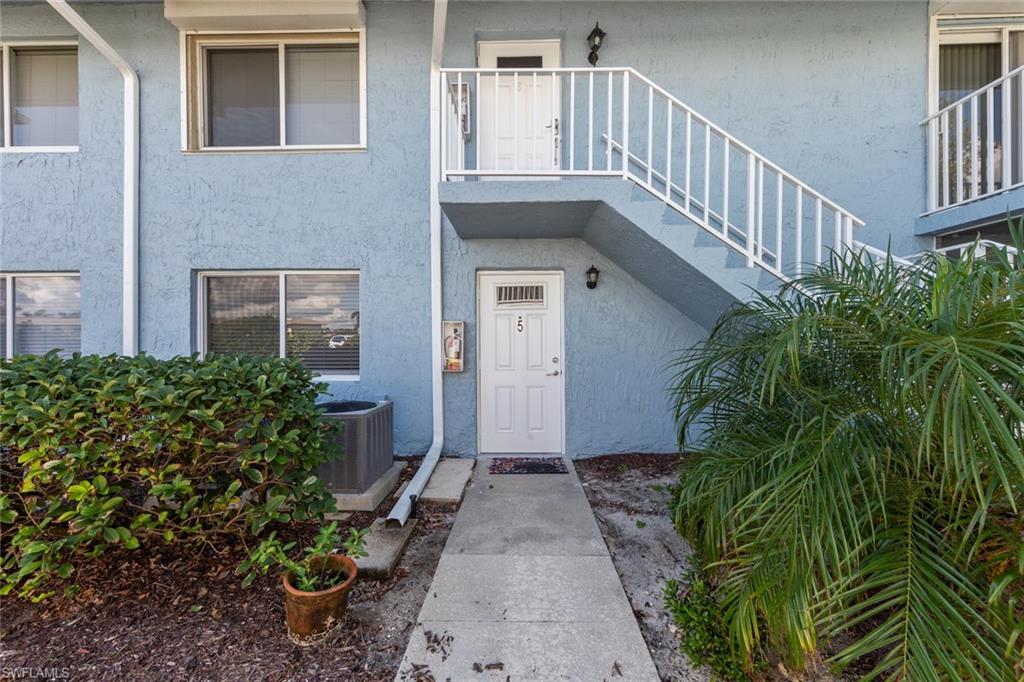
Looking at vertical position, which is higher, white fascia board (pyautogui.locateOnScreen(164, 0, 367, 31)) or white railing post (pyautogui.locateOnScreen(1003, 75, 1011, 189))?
white fascia board (pyautogui.locateOnScreen(164, 0, 367, 31))

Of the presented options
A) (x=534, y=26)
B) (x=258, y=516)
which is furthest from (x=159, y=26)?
(x=258, y=516)

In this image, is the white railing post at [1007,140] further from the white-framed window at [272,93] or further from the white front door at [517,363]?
the white-framed window at [272,93]

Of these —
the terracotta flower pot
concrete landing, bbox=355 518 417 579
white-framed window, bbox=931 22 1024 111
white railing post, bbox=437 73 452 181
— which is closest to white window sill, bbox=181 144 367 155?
white railing post, bbox=437 73 452 181

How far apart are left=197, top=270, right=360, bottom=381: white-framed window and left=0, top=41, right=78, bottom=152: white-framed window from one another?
2316 millimetres

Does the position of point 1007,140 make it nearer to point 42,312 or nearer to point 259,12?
point 259,12

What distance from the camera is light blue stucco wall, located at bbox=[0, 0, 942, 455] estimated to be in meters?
4.99

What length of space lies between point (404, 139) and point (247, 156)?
1.71 metres

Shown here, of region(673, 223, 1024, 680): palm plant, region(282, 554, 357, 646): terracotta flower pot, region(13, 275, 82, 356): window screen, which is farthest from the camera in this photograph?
region(13, 275, 82, 356): window screen

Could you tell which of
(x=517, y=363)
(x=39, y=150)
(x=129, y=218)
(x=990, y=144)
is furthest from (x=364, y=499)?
(x=990, y=144)

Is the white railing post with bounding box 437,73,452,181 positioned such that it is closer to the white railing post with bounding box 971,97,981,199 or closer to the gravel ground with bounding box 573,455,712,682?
the gravel ground with bounding box 573,455,712,682

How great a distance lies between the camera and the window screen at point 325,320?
5141mm

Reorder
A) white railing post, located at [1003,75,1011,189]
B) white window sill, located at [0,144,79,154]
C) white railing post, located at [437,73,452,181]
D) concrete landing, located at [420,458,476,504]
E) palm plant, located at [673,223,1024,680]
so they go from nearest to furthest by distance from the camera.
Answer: palm plant, located at [673,223,1024,680] → concrete landing, located at [420,458,476,504] → white railing post, located at [437,73,452,181] → white railing post, located at [1003,75,1011,189] → white window sill, located at [0,144,79,154]

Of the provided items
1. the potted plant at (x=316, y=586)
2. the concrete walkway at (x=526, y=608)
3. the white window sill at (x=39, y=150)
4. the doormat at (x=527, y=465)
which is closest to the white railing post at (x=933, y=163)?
the doormat at (x=527, y=465)

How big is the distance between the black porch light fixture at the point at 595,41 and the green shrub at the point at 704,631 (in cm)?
491
